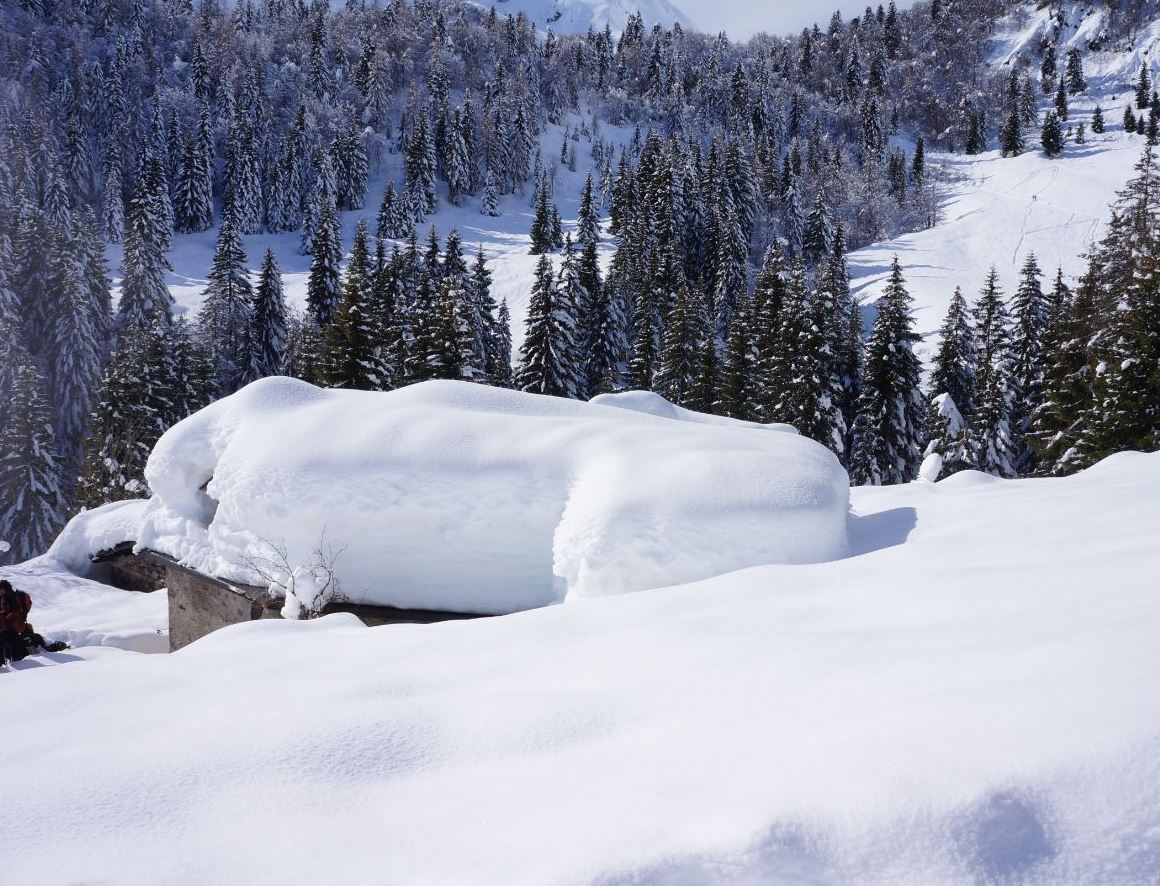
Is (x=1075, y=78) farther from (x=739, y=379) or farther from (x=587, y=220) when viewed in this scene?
(x=739, y=379)

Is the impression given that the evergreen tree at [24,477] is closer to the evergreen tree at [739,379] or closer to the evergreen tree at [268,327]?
the evergreen tree at [268,327]

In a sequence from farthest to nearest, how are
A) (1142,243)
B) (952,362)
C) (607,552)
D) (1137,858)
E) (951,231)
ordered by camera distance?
(951,231), (952,362), (1142,243), (607,552), (1137,858)

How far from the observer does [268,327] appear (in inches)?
2173

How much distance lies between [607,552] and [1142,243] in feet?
88.0

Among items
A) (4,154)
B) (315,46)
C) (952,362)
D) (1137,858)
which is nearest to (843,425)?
(952,362)

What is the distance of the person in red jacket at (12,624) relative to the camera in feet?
33.9

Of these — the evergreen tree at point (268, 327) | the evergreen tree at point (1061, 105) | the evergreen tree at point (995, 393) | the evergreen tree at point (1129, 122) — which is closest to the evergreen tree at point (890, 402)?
the evergreen tree at point (995, 393)

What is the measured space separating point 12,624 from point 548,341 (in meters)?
26.3

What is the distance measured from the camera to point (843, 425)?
32.4 meters

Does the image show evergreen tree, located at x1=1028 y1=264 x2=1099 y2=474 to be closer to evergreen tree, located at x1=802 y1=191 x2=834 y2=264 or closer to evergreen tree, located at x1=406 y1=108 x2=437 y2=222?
evergreen tree, located at x1=802 y1=191 x2=834 y2=264

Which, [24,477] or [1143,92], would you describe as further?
[1143,92]

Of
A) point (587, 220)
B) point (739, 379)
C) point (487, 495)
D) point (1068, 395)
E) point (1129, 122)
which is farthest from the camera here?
point (1129, 122)

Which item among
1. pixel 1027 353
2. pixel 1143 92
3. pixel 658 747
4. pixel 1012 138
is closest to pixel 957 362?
pixel 1027 353

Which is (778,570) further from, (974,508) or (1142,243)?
(1142,243)
